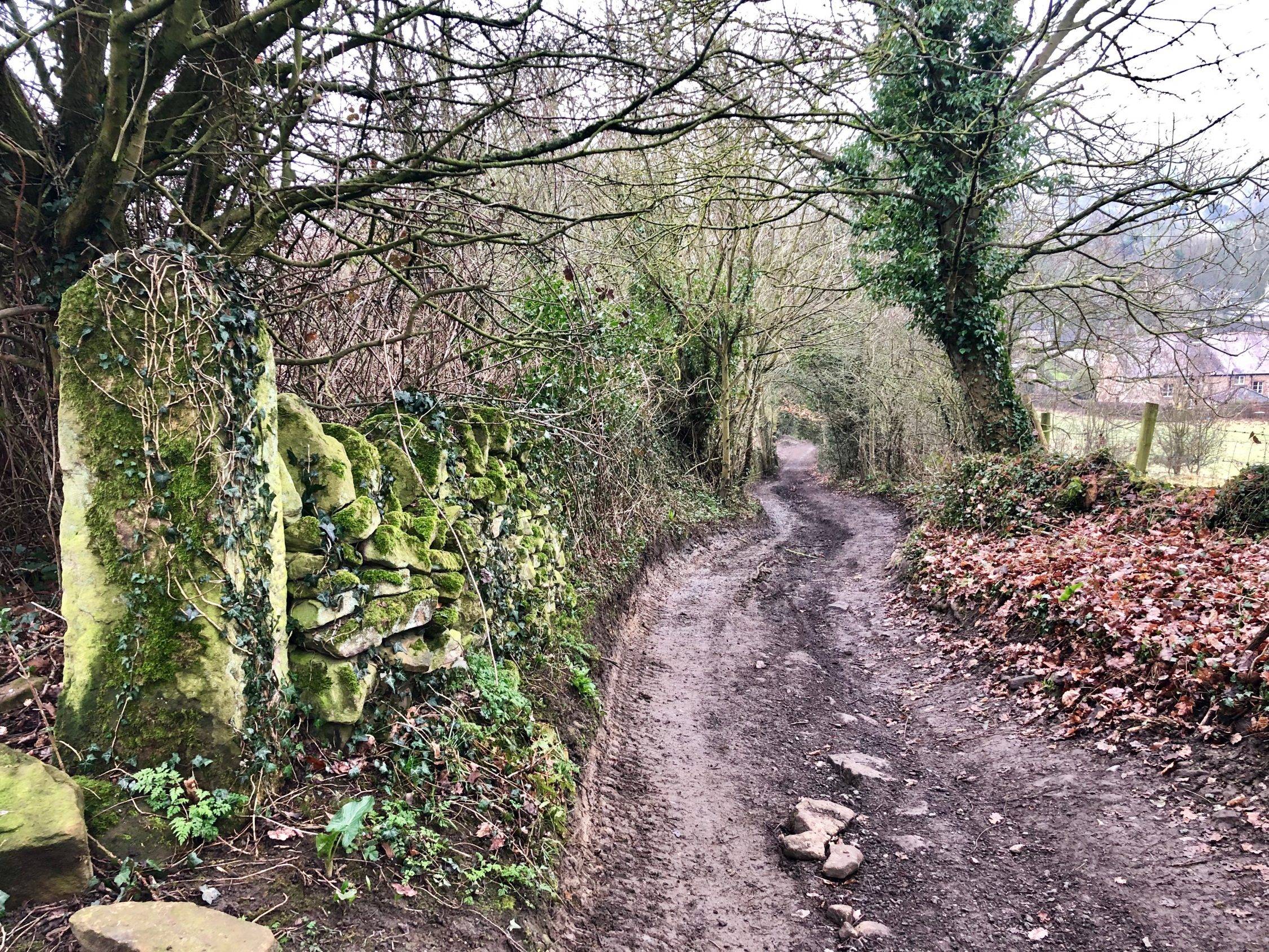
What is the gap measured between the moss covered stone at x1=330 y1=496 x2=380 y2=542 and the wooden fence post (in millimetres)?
11079

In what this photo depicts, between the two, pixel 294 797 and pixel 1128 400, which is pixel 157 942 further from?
pixel 1128 400

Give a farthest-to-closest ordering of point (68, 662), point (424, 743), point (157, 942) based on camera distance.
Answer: point (424, 743)
point (68, 662)
point (157, 942)

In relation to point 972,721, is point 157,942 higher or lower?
higher

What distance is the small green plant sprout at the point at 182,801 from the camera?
2865 millimetres

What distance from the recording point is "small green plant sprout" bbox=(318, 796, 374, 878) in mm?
2945

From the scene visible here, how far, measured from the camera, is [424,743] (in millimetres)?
4039

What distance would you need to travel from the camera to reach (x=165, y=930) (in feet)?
7.57

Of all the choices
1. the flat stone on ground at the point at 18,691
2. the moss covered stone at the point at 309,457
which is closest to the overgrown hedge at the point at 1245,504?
the moss covered stone at the point at 309,457

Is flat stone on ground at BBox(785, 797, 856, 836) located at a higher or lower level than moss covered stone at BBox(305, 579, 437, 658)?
lower

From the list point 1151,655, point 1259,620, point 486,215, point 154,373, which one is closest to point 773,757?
point 1151,655

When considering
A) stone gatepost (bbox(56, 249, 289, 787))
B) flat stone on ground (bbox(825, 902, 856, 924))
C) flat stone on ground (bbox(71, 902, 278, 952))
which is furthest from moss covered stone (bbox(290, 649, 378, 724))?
flat stone on ground (bbox(825, 902, 856, 924))

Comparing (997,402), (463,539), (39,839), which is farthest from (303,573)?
(997,402)

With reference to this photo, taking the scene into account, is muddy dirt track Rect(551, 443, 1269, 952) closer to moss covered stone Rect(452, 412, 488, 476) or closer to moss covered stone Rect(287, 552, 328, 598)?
moss covered stone Rect(287, 552, 328, 598)

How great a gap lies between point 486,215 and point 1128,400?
2092 cm
